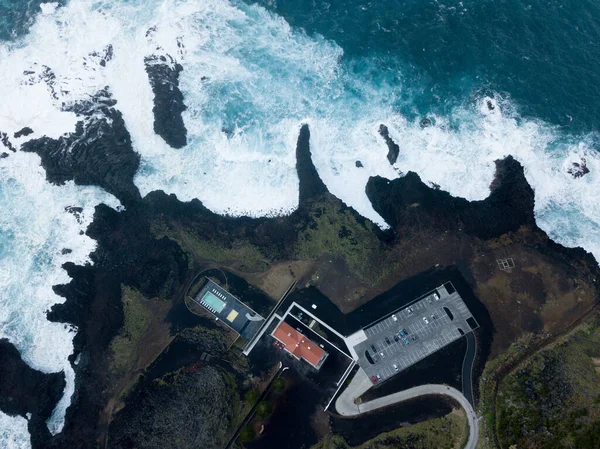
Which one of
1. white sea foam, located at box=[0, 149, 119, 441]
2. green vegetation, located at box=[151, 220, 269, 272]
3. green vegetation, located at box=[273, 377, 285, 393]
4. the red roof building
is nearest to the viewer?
green vegetation, located at box=[273, 377, 285, 393]

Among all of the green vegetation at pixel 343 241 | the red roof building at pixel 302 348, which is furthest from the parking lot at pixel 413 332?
the green vegetation at pixel 343 241

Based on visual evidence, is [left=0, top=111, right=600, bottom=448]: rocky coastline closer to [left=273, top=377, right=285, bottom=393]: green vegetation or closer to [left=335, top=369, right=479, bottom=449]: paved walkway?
[left=335, top=369, right=479, bottom=449]: paved walkway

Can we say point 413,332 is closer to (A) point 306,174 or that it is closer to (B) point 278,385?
(B) point 278,385

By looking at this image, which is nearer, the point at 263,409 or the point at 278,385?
the point at 263,409

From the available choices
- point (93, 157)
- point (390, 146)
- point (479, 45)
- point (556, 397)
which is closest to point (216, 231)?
point (93, 157)

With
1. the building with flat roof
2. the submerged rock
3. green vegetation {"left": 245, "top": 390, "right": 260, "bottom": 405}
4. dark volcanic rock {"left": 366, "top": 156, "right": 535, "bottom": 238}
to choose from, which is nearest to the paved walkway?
green vegetation {"left": 245, "top": 390, "right": 260, "bottom": 405}
